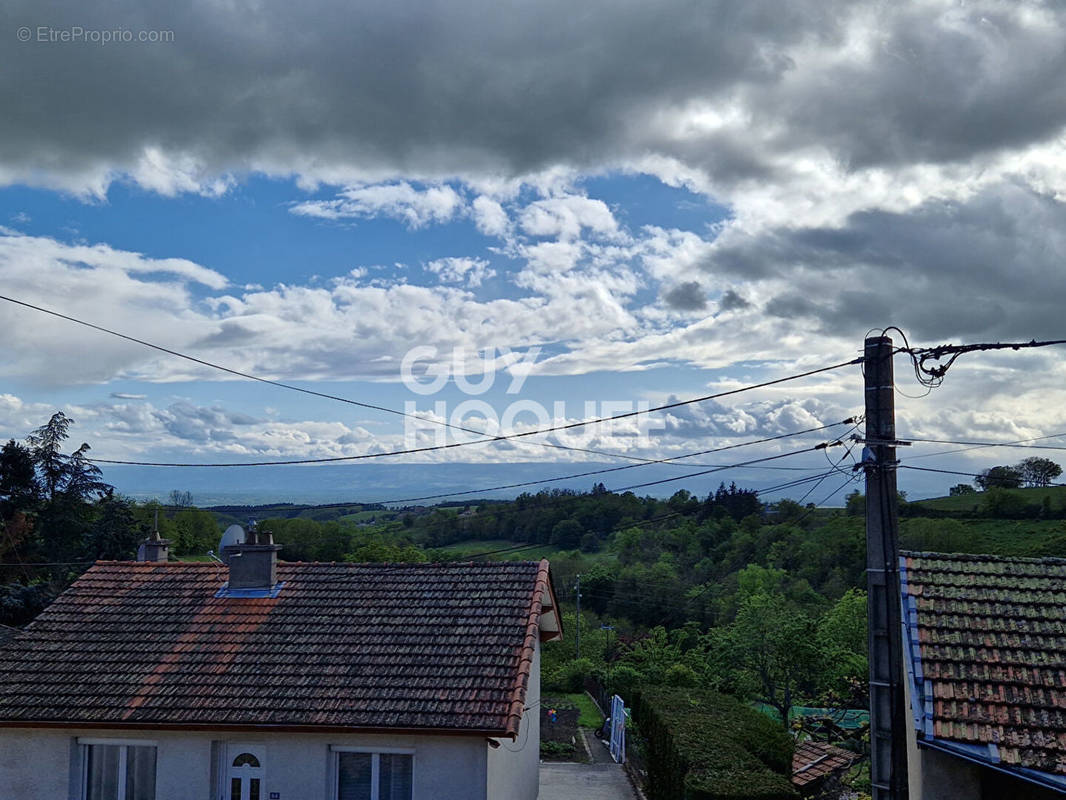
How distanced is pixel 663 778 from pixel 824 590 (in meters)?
43.4

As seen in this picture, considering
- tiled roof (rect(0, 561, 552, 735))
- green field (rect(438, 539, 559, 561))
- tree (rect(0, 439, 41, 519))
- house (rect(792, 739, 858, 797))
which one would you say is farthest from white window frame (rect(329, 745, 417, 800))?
green field (rect(438, 539, 559, 561))

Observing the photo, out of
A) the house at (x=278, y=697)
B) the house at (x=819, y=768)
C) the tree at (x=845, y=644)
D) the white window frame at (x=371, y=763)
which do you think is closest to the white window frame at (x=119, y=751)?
the house at (x=278, y=697)

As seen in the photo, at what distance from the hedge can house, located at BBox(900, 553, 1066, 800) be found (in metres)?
2.73

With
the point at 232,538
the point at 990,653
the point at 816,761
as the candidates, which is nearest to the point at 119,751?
the point at 232,538

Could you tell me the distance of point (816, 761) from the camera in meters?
20.6

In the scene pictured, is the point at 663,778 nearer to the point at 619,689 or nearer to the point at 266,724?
the point at 266,724

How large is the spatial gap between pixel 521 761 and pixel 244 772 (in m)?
5.35

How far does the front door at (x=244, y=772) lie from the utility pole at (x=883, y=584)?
29.0ft

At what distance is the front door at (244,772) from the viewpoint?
1295 cm

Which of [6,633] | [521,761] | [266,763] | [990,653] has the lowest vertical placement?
[521,761]

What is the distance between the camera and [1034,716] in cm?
1018

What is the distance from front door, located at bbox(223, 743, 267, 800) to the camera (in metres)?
13.0

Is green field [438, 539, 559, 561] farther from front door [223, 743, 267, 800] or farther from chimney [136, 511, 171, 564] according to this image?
front door [223, 743, 267, 800]

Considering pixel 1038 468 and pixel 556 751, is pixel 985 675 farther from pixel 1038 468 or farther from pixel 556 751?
pixel 1038 468
